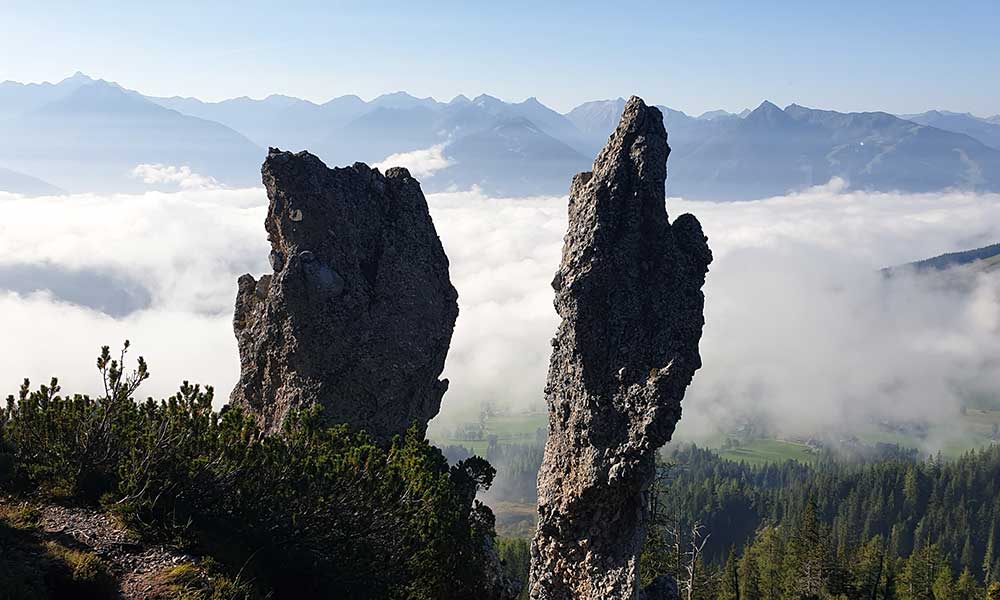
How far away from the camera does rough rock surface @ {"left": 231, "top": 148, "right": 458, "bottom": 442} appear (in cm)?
3450

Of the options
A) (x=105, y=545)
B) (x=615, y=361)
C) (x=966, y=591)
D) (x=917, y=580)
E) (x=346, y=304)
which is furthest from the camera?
(x=966, y=591)

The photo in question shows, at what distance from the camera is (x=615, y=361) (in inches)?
997

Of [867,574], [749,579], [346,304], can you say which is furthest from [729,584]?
[346,304]

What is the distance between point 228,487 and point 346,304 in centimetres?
1461

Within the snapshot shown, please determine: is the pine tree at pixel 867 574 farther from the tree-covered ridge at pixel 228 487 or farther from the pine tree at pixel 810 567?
the tree-covered ridge at pixel 228 487

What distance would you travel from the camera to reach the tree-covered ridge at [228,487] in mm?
20188

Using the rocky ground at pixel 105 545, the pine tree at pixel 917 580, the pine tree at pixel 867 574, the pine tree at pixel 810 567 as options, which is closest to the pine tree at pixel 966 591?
the pine tree at pixel 917 580

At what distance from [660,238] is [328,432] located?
46.2ft

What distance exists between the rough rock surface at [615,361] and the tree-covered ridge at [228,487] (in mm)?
4924

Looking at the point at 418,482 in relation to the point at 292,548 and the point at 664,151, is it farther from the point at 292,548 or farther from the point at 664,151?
the point at 664,151

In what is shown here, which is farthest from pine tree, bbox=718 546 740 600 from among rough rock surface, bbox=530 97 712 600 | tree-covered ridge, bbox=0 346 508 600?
tree-covered ridge, bbox=0 346 508 600

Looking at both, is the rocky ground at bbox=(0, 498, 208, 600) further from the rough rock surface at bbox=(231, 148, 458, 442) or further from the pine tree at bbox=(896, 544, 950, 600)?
the pine tree at bbox=(896, 544, 950, 600)

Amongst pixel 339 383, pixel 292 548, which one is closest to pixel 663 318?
pixel 292 548

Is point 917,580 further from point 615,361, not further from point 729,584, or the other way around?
point 615,361
